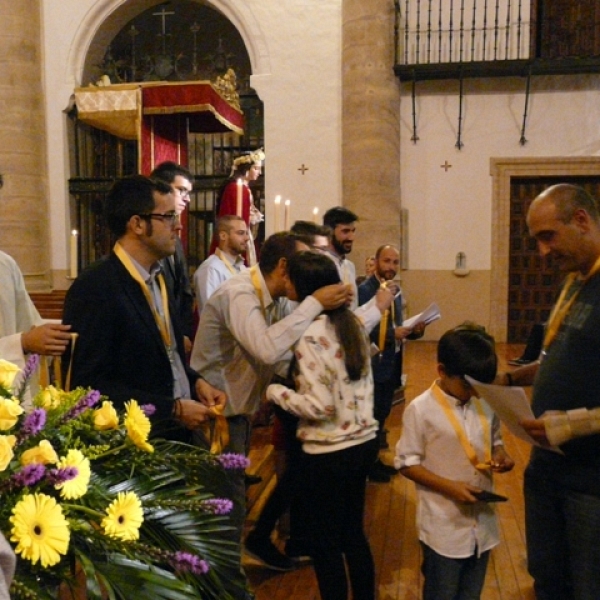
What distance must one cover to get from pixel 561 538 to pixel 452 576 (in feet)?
1.23

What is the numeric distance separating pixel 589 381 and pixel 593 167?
8105mm

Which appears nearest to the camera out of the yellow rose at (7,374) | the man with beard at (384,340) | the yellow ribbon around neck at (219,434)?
the yellow rose at (7,374)

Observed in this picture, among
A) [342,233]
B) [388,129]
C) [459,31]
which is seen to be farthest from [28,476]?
[459,31]

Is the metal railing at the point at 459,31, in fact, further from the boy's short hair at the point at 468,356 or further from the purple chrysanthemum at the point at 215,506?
the purple chrysanthemum at the point at 215,506

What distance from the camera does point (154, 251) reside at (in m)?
2.29

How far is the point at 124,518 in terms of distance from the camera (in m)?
1.14

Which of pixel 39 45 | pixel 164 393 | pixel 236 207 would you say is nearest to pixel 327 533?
pixel 164 393

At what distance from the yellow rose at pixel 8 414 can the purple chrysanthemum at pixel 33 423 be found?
0.02m

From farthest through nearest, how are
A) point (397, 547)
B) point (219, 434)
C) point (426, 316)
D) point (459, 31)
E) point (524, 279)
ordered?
1. point (524, 279)
2. point (459, 31)
3. point (426, 316)
4. point (397, 547)
5. point (219, 434)

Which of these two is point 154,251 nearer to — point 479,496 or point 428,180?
point 479,496

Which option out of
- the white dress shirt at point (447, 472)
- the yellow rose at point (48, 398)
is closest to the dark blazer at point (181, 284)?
the white dress shirt at point (447, 472)

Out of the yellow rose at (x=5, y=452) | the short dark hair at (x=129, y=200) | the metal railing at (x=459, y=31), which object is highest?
the metal railing at (x=459, y=31)

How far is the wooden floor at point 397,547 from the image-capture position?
2994 millimetres

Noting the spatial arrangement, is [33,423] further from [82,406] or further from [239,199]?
[239,199]
